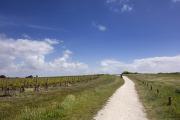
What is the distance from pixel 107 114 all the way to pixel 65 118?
3062 mm

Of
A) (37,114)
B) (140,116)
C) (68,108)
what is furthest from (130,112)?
(37,114)

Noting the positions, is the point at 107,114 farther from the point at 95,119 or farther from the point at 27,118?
the point at 27,118

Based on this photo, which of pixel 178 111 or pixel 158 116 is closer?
pixel 158 116

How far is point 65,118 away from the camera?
20.5 meters

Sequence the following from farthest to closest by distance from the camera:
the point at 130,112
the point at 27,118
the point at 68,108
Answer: the point at 68,108 → the point at 130,112 → the point at 27,118

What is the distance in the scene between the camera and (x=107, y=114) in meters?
21.6

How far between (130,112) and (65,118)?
16.6 feet

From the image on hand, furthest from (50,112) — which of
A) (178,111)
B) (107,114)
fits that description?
(178,111)

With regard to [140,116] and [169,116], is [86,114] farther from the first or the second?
[169,116]

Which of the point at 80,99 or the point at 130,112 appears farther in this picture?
the point at 80,99

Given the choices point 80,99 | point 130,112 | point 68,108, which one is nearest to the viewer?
point 130,112

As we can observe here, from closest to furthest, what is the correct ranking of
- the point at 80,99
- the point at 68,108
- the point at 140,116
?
the point at 140,116 → the point at 68,108 → the point at 80,99

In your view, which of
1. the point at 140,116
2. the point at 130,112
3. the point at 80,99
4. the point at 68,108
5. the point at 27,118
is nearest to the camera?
the point at 27,118

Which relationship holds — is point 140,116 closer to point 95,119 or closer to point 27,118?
point 95,119
